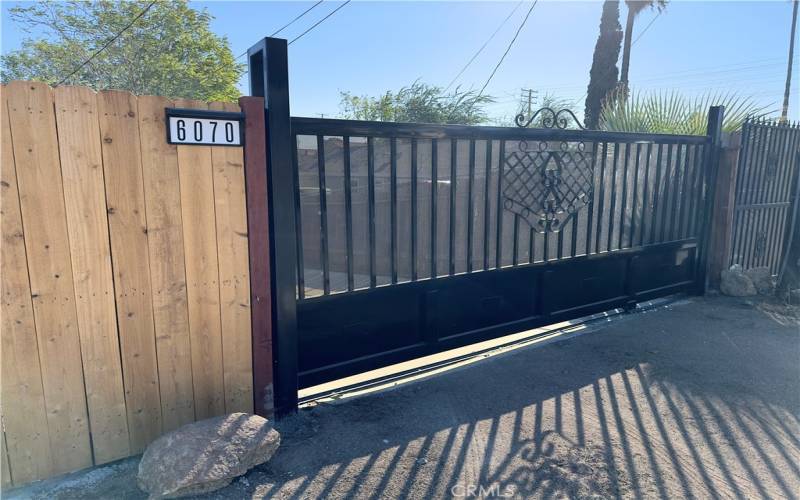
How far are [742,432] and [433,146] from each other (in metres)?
2.77

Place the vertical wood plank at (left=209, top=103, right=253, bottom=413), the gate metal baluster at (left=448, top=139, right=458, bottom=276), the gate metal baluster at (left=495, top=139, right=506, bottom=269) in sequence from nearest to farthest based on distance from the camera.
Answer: the vertical wood plank at (left=209, top=103, right=253, bottom=413) < the gate metal baluster at (left=448, top=139, right=458, bottom=276) < the gate metal baluster at (left=495, top=139, right=506, bottom=269)

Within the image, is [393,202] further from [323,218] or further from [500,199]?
[500,199]

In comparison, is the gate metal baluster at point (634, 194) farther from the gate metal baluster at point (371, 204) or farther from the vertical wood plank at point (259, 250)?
the vertical wood plank at point (259, 250)

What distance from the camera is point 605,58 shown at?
14938mm

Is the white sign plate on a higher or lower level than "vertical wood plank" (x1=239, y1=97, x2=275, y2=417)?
higher

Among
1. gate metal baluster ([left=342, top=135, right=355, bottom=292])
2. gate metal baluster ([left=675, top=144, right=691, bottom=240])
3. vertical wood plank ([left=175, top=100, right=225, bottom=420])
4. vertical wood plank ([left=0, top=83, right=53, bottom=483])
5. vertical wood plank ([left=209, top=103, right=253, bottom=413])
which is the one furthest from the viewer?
gate metal baluster ([left=675, top=144, right=691, bottom=240])

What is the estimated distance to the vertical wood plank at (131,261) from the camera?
250 centimetres

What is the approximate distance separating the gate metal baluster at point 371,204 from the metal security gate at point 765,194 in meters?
5.07

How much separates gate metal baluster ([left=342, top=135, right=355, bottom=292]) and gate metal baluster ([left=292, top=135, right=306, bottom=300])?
34 cm

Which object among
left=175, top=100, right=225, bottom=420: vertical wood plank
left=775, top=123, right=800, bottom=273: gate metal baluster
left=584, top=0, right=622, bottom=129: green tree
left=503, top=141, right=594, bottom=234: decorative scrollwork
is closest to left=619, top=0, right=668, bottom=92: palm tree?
left=584, top=0, right=622, bottom=129: green tree

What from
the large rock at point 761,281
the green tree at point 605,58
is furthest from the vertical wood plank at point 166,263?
the green tree at point 605,58

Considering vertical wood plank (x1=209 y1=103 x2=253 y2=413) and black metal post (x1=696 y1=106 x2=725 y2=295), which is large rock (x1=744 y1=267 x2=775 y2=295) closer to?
black metal post (x1=696 y1=106 x2=725 y2=295)

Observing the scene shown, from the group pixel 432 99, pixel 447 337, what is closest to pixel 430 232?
pixel 447 337

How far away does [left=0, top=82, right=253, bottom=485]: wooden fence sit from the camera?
7.64 ft
